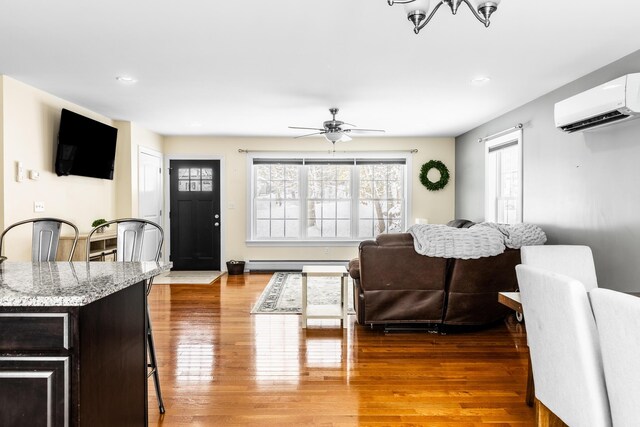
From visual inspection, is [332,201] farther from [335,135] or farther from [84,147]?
[84,147]

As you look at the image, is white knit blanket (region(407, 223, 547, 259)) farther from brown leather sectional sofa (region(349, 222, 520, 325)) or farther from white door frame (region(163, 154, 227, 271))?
white door frame (region(163, 154, 227, 271))

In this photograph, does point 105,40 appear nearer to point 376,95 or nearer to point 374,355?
point 376,95

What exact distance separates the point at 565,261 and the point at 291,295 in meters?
3.52

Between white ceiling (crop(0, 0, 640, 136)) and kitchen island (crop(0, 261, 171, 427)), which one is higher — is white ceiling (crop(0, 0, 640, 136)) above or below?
above

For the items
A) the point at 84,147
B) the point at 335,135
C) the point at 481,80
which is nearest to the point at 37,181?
the point at 84,147

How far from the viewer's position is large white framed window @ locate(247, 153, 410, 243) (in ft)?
25.3

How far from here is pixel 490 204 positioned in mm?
6113

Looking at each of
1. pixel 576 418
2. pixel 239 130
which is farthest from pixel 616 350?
pixel 239 130

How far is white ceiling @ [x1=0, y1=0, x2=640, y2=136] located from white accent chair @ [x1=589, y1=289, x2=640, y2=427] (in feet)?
Result: 6.73

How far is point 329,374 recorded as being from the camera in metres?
2.98

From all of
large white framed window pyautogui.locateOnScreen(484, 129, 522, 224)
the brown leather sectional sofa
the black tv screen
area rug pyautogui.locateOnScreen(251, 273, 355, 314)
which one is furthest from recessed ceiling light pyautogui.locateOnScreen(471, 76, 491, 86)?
the black tv screen

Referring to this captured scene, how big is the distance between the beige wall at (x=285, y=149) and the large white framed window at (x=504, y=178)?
4.77 feet

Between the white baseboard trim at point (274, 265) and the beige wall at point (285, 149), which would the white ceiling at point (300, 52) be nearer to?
Result: the beige wall at point (285, 149)

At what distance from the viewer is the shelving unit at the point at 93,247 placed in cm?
464
